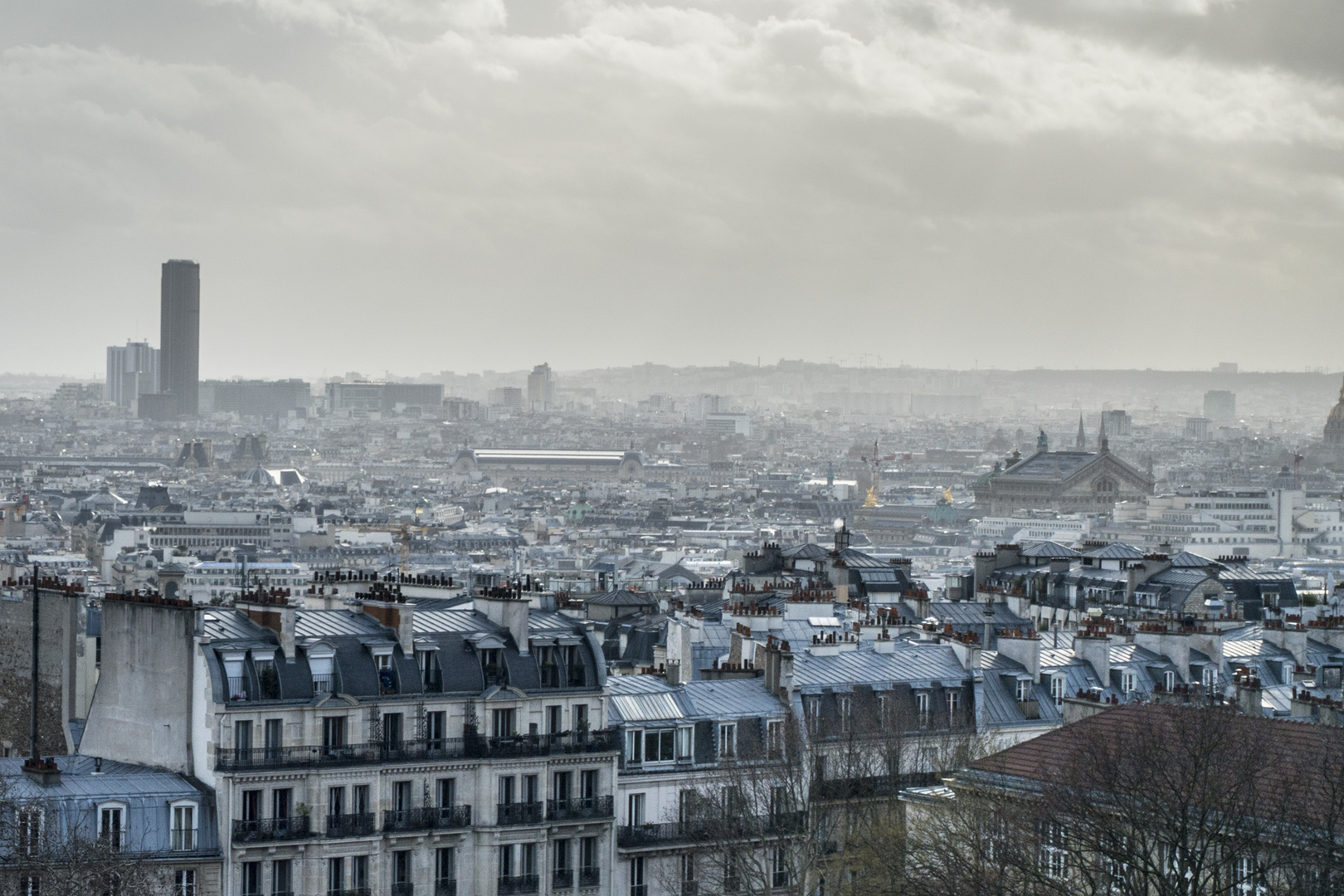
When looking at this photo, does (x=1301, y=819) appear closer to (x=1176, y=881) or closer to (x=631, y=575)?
(x=1176, y=881)

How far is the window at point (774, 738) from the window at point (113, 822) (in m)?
7.15

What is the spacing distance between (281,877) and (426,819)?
1.88 meters

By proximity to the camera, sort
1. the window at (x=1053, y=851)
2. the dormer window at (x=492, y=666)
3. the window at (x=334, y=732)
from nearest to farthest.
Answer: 1. the window at (x=1053, y=851)
2. the window at (x=334, y=732)
3. the dormer window at (x=492, y=666)

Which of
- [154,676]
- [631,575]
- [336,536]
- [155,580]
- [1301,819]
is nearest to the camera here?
[1301,819]

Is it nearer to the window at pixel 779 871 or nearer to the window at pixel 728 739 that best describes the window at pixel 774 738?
the window at pixel 728 739

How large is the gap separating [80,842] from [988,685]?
1367 cm

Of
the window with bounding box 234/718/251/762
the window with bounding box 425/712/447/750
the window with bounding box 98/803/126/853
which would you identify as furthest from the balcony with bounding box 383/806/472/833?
the window with bounding box 98/803/126/853

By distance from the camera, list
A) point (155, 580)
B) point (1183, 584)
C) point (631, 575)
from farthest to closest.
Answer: point (631, 575) < point (155, 580) < point (1183, 584)

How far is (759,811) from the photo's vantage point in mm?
32969

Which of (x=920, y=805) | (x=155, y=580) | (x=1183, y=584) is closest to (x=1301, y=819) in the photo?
(x=920, y=805)

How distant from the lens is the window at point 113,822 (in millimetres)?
29703

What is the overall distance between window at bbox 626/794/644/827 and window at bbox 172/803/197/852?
5.45 meters

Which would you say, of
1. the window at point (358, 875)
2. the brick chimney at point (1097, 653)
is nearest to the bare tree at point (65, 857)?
the window at point (358, 875)

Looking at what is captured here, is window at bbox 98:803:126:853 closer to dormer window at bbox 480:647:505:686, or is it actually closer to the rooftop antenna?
dormer window at bbox 480:647:505:686
